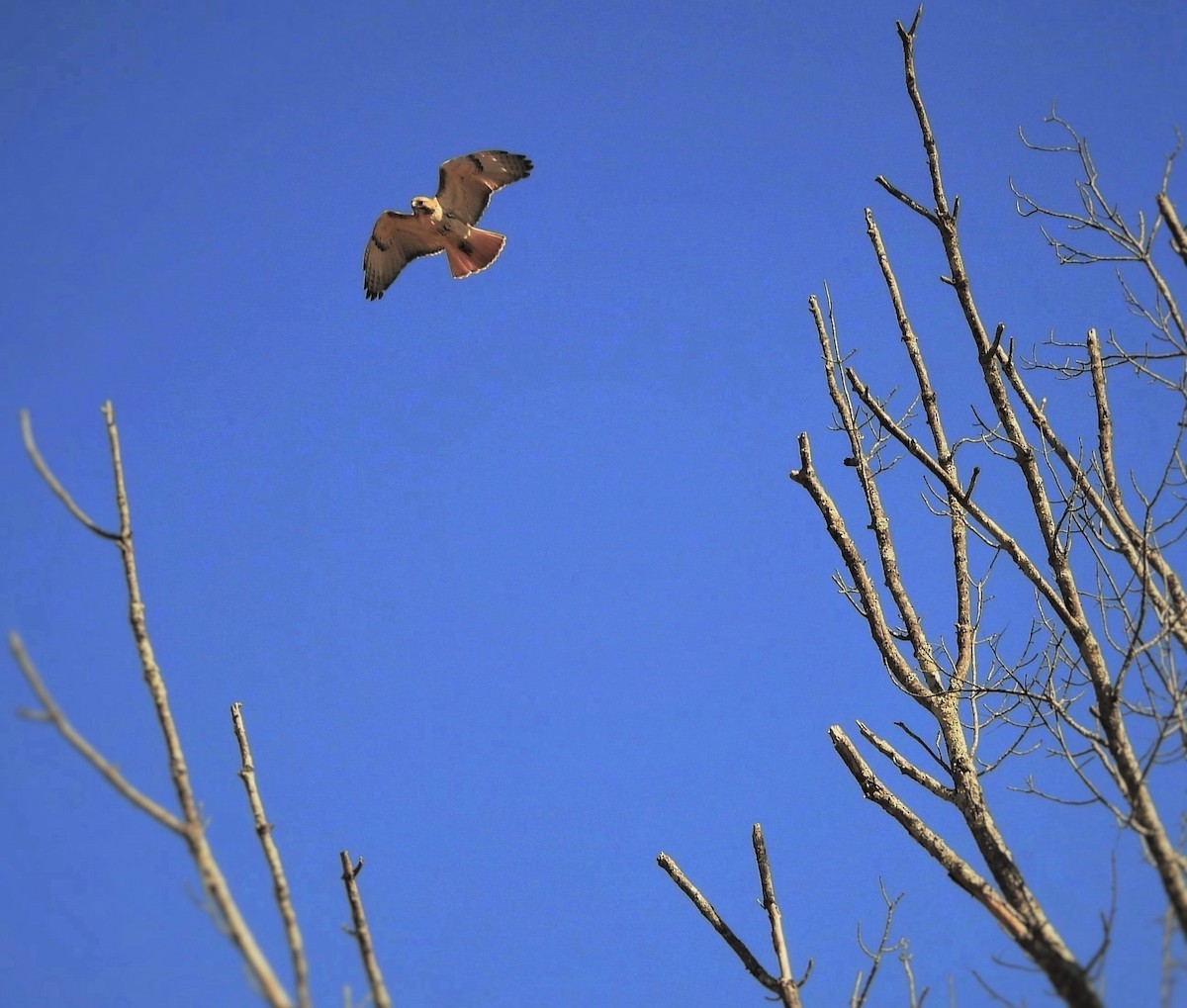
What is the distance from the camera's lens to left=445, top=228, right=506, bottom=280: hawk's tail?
1061 centimetres

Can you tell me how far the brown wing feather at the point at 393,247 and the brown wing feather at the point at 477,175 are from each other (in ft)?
1.13

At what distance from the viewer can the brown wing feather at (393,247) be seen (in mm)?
10633

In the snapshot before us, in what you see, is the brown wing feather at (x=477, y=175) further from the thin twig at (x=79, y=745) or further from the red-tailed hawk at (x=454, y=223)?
the thin twig at (x=79, y=745)

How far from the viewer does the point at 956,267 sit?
4.56 meters

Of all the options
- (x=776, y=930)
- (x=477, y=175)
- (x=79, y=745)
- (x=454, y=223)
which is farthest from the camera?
(x=454, y=223)

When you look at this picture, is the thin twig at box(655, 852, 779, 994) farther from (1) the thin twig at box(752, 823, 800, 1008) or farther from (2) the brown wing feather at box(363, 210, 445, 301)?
(2) the brown wing feather at box(363, 210, 445, 301)

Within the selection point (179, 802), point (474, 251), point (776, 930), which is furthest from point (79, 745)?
point (474, 251)

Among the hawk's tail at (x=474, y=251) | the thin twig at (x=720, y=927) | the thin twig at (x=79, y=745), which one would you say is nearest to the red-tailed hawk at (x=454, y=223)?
the hawk's tail at (x=474, y=251)

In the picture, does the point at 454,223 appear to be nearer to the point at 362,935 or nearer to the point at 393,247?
the point at 393,247

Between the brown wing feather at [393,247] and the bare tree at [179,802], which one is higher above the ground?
the brown wing feather at [393,247]

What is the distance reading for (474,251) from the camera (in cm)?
1073

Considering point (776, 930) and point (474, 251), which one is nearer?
point (776, 930)

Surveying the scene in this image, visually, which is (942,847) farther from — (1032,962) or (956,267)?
(956,267)

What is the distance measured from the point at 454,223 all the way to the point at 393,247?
731 mm
